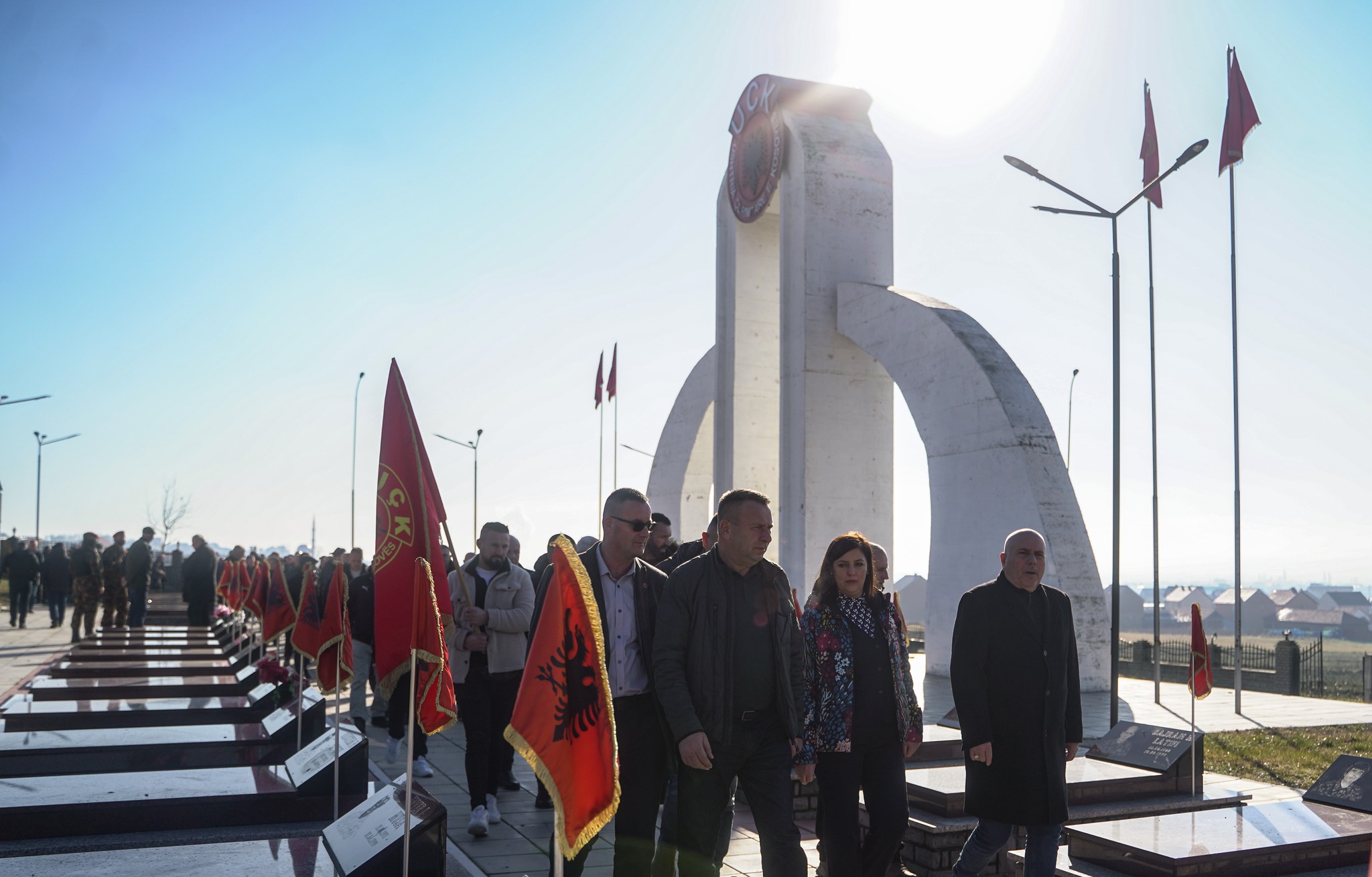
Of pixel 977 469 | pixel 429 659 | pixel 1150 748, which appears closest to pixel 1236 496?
pixel 977 469

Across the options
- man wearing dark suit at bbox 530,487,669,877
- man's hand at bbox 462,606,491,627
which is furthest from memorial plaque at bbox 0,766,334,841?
man wearing dark suit at bbox 530,487,669,877

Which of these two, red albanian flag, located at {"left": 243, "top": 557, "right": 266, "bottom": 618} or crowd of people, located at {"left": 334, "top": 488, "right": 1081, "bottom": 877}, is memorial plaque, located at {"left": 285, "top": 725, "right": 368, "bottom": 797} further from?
red albanian flag, located at {"left": 243, "top": 557, "right": 266, "bottom": 618}

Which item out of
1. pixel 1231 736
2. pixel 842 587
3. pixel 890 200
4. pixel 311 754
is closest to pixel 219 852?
pixel 311 754

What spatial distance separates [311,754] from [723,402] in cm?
1977

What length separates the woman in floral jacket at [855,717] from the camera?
5.18m

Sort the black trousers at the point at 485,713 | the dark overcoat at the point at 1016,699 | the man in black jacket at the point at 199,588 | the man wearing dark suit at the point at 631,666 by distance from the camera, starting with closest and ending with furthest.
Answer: the man wearing dark suit at the point at 631,666 < the dark overcoat at the point at 1016,699 < the black trousers at the point at 485,713 < the man in black jacket at the point at 199,588

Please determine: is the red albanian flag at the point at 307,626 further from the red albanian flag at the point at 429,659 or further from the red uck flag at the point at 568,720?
the red uck flag at the point at 568,720

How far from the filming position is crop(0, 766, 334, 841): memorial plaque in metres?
6.02

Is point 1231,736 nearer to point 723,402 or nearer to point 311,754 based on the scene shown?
point 311,754

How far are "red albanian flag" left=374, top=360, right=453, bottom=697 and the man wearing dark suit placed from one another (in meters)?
0.78

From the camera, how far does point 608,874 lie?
6.30 metres

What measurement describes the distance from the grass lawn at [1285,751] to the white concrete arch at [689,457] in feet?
59.1

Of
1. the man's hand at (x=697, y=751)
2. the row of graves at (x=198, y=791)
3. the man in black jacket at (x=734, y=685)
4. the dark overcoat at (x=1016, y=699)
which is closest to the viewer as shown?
the man's hand at (x=697, y=751)


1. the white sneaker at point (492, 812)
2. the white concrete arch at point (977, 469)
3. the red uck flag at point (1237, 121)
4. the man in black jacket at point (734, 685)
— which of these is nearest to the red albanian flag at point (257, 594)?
the white sneaker at point (492, 812)
